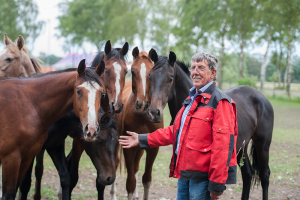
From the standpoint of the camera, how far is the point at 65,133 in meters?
3.60

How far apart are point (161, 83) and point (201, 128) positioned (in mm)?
1436

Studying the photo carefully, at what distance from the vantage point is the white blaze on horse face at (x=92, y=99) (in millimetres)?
2580

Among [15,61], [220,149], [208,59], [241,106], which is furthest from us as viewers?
[15,61]

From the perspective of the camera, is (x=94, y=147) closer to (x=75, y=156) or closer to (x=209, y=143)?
(x=75, y=156)

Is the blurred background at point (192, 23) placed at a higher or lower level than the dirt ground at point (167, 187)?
higher

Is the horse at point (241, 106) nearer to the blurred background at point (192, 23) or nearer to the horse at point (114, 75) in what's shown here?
the horse at point (114, 75)

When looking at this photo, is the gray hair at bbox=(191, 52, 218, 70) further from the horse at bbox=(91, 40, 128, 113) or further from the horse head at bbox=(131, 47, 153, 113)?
the horse at bbox=(91, 40, 128, 113)

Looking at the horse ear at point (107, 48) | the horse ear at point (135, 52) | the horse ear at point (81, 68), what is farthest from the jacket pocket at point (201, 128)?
the horse ear at point (107, 48)

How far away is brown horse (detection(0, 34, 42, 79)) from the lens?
4.53 metres

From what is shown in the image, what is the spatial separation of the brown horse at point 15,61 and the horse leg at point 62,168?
1988 millimetres

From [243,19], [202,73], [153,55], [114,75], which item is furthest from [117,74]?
[243,19]

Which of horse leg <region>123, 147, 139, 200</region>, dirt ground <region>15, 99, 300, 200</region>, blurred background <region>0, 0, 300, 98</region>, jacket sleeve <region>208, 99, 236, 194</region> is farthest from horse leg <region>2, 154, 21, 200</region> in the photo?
blurred background <region>0, 0, 300, 98</region>

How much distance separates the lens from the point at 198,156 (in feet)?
6.73

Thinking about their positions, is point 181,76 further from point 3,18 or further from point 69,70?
point 3,18
